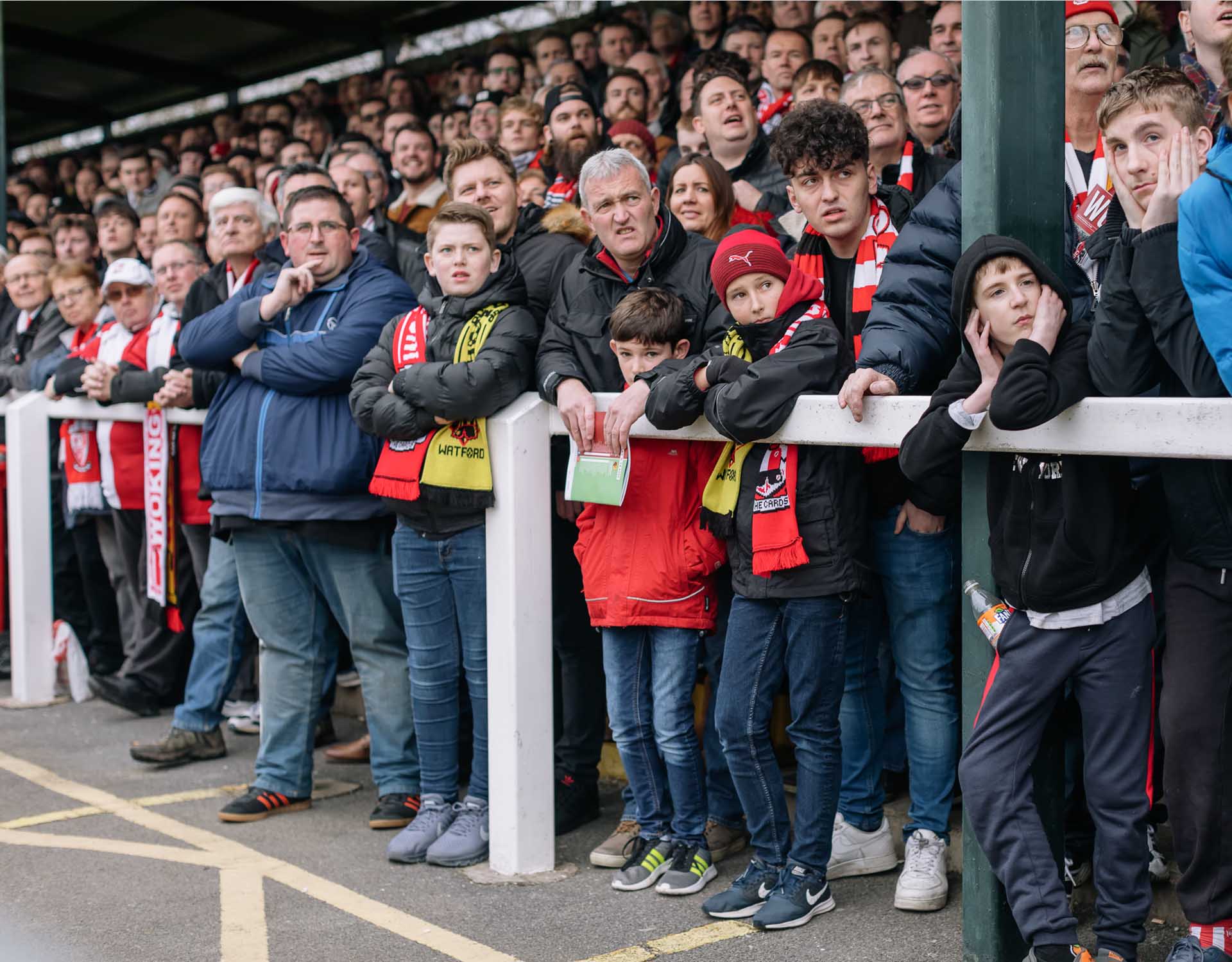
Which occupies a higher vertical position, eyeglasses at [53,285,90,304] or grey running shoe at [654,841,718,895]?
eyeglasses at [53,285,90,304]

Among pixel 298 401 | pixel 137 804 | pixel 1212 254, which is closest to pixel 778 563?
pixel 1212 254

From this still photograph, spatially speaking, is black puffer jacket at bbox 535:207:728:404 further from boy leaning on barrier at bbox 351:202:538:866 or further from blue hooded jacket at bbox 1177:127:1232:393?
blue hooded jacket at bbox 1177:127:1232:393

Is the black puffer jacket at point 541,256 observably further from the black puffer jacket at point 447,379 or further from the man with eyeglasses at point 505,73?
the man with eyeglasses at point 505,73

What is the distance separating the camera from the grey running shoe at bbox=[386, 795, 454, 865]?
13.6ft

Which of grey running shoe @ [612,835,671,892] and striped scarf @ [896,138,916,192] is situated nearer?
grey running shoe @ [612,835,671,892]

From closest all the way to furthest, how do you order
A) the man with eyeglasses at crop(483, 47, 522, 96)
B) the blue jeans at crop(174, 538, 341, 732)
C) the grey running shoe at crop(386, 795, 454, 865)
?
the grey running shoe at crop(386, 795, 454, 865) < the blue jeans at crop(174, 538, 341, 732) < the man with eyeglasses at crop(483, 47, 522, 96)

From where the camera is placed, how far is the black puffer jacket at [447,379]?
13.1 ft

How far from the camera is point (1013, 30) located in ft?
9.61

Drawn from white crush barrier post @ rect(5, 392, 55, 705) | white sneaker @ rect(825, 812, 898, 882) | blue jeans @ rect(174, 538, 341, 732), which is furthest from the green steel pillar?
white crush barrier post @ rect(5, 392, 55, 705)

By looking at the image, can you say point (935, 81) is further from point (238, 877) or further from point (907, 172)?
point (238, 877)

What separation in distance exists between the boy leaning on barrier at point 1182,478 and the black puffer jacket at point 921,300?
47 cm

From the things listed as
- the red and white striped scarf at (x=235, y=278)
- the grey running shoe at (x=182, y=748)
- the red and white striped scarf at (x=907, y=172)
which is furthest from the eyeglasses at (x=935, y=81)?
the grey running shoe at (x=182, y=748)

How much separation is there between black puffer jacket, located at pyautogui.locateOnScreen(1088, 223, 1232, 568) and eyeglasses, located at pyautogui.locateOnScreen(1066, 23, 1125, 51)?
89 centimetres

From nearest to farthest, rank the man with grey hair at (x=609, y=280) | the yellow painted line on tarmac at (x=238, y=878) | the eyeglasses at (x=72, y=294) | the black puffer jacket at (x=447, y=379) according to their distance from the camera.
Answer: the yellow painted line on tarmac at (x=238, y=878) < the man with grey hair at (x=609, y=280) < the black puffer jacket at (x=447, y=379) < the eyeglasses at (x=72, y=294)
